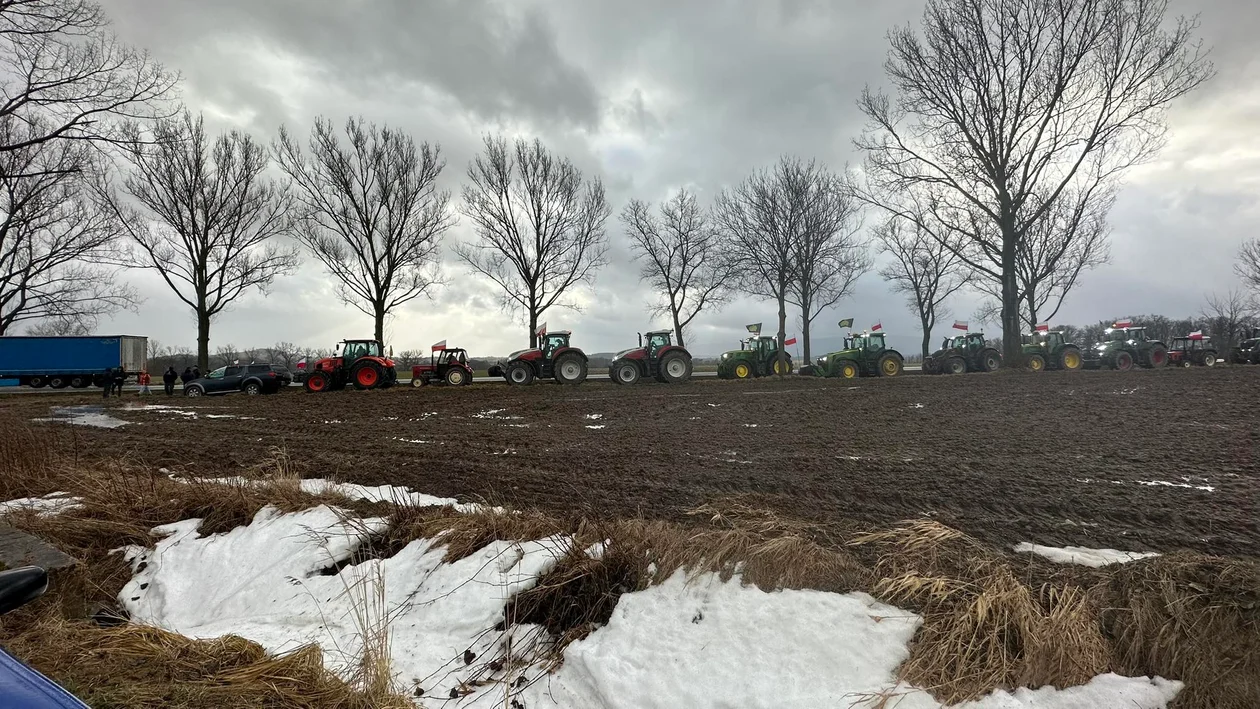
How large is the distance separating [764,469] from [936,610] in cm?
327

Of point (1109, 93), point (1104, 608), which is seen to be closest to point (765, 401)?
point (1104, 608)

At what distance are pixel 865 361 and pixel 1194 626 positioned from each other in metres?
24.2

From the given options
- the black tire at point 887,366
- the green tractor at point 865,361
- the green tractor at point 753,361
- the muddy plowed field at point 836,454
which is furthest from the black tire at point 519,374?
the black tire at point 887,366

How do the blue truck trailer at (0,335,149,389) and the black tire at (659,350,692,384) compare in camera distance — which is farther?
the blue truck trailer at (0,335,149,389)

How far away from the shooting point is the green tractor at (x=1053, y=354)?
24.3 meters

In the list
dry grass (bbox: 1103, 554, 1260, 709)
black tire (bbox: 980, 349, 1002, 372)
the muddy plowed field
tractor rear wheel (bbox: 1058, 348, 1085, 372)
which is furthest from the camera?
black tire (bbox: 980, 349, 1002, 372)

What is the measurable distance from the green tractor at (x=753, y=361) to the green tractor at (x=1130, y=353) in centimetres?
1419

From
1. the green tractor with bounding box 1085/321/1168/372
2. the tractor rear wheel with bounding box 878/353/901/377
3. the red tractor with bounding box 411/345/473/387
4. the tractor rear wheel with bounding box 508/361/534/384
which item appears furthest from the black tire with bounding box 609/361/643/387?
the green tractor with bounding box 1085/321/1168/372

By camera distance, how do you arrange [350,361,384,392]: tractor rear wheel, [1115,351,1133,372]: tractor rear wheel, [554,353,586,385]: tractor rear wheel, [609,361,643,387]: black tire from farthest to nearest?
1. [1115,351,1133,372]: tractor rear wheel
2. [554,353,586,385]: tractor rear wheel
3. [609,361,643,387]: black tire
4. [350,361,384,392]: tractor rear wheel

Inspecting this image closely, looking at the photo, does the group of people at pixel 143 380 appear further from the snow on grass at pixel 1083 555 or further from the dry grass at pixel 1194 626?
the dry grass at pixel 1194 626

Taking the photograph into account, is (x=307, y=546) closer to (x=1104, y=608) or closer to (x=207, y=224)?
(x=1104, y=608)

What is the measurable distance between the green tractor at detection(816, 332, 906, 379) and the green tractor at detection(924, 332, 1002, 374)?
251cm

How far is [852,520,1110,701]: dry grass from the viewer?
2326mm

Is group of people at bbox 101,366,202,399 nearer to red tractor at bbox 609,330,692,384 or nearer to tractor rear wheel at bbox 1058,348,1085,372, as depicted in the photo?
red tractor at bbox 609,330,692,384
